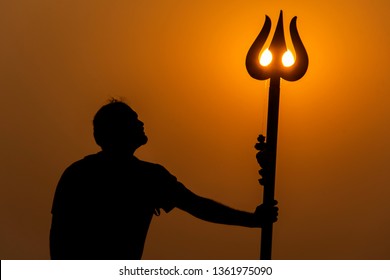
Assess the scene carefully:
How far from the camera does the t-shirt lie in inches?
47.1

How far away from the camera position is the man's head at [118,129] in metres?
1.22

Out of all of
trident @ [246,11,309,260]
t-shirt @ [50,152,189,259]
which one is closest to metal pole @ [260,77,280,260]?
trident @ [246,11,309,260]

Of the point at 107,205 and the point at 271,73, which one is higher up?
the point at 271,73

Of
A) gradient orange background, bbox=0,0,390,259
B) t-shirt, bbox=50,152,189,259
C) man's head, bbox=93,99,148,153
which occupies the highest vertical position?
gradient orange background, bbox=0,0,390,259

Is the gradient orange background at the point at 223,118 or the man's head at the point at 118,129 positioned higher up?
the gradient orange background at the point at 223,118

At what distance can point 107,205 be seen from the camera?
1217mm

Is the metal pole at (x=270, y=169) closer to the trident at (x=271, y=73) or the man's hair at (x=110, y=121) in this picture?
the trident at (x=271, y=73)

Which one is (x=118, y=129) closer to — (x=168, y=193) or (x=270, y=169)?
(x=168, y=193)

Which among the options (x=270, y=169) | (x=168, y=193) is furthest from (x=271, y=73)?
(x=168, y=193)

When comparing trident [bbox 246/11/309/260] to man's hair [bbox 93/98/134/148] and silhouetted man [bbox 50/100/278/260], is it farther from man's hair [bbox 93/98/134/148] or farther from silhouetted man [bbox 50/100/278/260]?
man's hair [bbox 93/98/134/148]

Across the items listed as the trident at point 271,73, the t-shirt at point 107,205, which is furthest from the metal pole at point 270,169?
the t-shirt at point 107,205

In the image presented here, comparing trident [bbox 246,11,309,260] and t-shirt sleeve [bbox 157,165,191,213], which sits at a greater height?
trident [bbox 246,11,309,260]

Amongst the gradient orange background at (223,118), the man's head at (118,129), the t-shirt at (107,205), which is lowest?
the t-shirt at (107,205)

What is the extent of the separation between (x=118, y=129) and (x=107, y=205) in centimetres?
13
